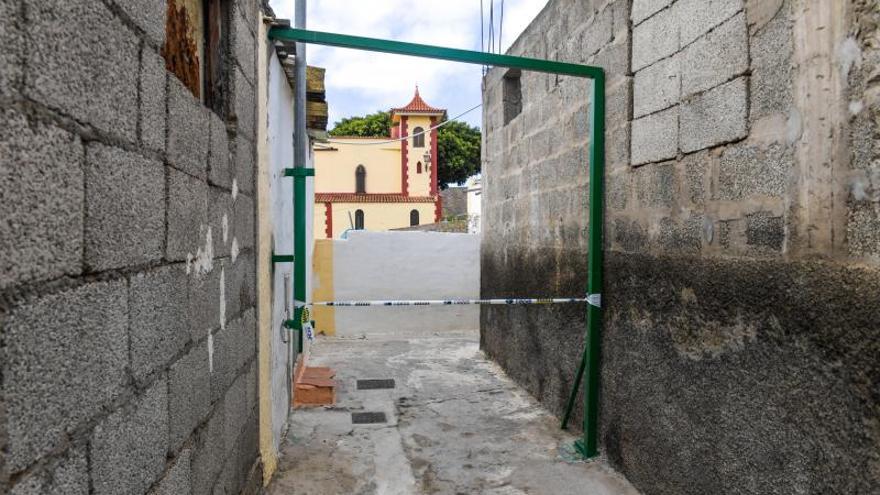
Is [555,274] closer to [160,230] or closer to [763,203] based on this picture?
[763,203]

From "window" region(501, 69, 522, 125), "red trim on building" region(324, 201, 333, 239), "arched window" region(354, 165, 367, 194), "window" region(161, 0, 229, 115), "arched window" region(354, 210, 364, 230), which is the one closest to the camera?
"window" region(161, 0, 229, 115)

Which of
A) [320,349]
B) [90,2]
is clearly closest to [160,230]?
[90,2]

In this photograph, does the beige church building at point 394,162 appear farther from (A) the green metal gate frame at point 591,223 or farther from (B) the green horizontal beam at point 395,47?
(B) the green horizontal beam at point 395,47

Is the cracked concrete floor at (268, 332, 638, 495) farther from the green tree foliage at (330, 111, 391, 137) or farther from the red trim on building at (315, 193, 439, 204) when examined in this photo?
the green tree foliage at (330, 111, 391, 137)

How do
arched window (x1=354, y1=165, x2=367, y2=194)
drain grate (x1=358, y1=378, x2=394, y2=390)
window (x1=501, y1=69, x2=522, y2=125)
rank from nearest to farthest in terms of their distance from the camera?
drain grate (x1=358, y1=378, x2=394, y2=390)
window (x1=501, y1=69, x2=522, y2=125)
arched window (x1=354, y1=165, x2=367, y2=194)

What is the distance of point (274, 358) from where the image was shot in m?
3.33

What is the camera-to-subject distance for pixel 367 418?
424 centimetres

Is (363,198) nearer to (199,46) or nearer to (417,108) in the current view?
(417,108)

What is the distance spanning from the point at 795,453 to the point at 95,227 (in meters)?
2.12

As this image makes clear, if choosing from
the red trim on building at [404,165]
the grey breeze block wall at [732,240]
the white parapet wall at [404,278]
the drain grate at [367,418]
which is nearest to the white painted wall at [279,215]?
the drain grate at [367,418]

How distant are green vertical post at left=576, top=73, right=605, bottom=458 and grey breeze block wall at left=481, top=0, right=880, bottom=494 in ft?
0.18

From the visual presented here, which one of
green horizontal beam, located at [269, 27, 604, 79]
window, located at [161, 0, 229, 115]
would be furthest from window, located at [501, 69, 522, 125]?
window, located at [161, 0, 229, 115]

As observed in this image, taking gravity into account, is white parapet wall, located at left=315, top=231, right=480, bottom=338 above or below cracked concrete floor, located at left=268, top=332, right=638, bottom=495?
above

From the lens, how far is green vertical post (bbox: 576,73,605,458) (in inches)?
135
